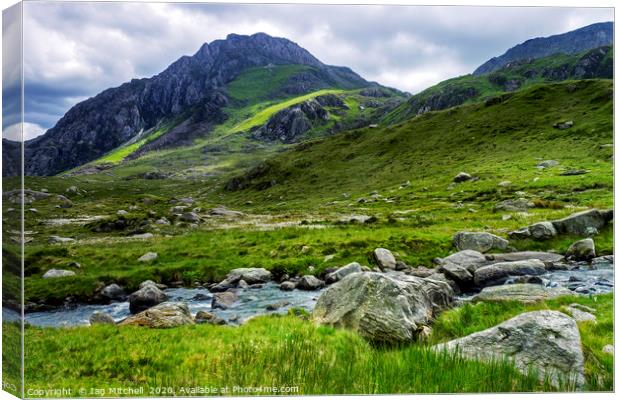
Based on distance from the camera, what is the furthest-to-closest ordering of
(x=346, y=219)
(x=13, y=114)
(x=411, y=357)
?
(x=346, y=219)
(x=13, y=114)
(x=411, y=357)

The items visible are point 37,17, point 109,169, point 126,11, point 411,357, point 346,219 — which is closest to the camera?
point 411,357

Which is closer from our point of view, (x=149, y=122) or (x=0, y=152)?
A: (x=0, y=152)

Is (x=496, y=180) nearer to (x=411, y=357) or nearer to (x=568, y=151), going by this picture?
(x=568, y=151)

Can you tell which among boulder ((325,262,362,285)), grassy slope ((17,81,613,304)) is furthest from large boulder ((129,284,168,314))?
boulder ((325,262,362,285))

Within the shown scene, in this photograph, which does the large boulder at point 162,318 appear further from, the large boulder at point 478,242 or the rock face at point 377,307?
the large boulder at point 478,242

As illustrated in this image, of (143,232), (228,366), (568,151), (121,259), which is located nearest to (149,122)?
(143,232)

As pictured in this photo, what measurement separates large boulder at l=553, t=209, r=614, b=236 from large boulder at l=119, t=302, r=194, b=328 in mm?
12189

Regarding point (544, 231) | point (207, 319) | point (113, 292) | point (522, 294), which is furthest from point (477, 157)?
point (113, 292)

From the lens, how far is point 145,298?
12.1 m

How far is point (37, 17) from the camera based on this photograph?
8.73m

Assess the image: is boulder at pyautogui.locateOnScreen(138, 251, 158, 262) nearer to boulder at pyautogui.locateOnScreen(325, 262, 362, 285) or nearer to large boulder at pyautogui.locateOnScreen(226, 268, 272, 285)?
large boulder at pyautogui.locateOnScreen(226, 268, 272, 285)

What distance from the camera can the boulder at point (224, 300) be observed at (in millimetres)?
12148

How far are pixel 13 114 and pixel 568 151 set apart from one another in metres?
23.7

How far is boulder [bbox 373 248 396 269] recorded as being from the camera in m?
12.8
